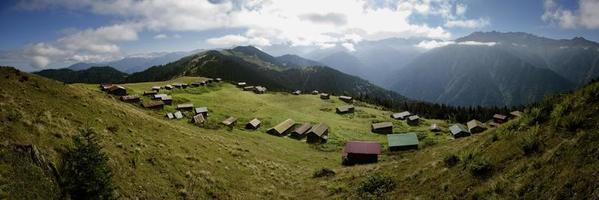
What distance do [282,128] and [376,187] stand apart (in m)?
62.0

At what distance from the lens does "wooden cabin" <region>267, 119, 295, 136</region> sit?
281ft

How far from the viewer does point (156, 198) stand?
24.8 metres

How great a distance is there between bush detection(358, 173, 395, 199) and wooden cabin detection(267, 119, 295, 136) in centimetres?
5759

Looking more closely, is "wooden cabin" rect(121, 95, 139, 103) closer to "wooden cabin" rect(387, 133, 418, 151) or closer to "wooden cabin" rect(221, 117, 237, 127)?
"wooden cabin" rect(221, 117, 237, 127)

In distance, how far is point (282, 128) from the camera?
88750 millimetres

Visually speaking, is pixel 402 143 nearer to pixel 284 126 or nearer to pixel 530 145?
pixel 284 126

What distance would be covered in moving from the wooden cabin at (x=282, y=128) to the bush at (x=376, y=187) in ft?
189

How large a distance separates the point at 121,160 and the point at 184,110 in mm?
68510

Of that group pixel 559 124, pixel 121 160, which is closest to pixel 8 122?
pixel 121 160


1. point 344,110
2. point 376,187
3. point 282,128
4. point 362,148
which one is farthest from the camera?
point 344,110

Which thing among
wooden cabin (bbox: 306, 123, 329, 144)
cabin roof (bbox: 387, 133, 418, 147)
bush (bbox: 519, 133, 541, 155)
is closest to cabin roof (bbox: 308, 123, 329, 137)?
wooden cabin (bbox: 306, 123, 329, 144)

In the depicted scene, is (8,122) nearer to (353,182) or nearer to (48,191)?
(48,191)

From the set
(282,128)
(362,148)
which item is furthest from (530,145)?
(282,128)

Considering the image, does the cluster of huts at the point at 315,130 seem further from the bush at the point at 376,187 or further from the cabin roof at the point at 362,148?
the bush at the point at 376,187
